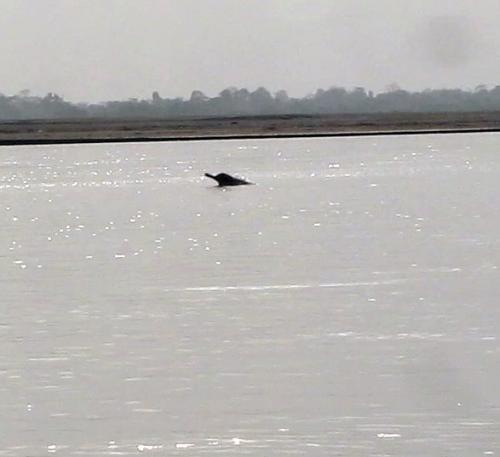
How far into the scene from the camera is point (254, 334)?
2184cm

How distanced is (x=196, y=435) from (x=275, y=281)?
45.6 feet

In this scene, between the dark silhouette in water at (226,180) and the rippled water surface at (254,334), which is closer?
the rippled water surface at (254,334)

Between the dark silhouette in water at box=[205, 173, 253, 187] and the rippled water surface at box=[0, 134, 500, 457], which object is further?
the dark silhouette in water at box=[205, 173, 253, 187]

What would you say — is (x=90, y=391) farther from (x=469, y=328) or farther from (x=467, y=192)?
(x=467, y=192)

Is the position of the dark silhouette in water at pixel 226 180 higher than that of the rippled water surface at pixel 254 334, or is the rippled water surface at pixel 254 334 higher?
the rippled water surface at pixel 254 334

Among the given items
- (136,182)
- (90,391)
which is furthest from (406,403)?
A: (136,182)

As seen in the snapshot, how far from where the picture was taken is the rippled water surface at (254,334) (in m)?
15.5

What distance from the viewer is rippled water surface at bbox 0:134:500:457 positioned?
15.5 m

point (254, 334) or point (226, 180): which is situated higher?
point (254, 334)

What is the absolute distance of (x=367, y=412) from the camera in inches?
Result: 637

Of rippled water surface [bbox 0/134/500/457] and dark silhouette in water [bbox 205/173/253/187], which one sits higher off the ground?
rippled water surface [bbox 0/134/500/457]

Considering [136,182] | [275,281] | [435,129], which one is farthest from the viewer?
[435,129]

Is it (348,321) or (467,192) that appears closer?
(348,321)

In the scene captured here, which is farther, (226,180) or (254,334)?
(226,180)
